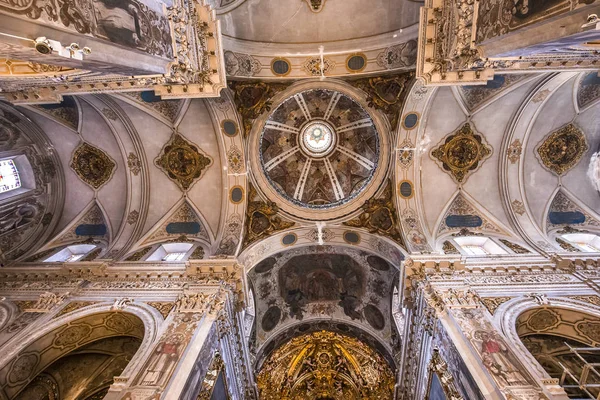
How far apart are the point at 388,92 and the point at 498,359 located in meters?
11.0

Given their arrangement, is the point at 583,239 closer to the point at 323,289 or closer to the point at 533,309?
the point at 533,309

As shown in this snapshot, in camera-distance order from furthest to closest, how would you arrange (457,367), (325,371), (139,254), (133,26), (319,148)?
(319,148)
(325,371)
(139,254)
(457,367)
(133,26)

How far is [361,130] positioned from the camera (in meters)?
15.6

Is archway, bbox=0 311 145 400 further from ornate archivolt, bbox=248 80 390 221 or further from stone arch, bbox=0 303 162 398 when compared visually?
ornate archivolt, bbox=248 80 390 221

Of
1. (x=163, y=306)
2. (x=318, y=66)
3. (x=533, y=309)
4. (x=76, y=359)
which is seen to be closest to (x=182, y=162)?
(x=163, y=306)

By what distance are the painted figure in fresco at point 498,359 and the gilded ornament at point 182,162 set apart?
13.0 meters

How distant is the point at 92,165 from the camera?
14055 mm

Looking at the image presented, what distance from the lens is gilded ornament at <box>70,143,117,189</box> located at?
13.9m

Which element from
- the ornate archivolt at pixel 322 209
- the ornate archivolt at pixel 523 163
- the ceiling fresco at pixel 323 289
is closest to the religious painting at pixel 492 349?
the ceiling fresco at pixel 323 289

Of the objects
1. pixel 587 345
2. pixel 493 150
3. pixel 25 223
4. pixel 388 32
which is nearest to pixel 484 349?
pixel 587 345

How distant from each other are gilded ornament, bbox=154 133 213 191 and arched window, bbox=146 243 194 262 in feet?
9.67

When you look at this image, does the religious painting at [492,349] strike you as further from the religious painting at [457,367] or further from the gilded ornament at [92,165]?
the gilded ornament at [92,165]

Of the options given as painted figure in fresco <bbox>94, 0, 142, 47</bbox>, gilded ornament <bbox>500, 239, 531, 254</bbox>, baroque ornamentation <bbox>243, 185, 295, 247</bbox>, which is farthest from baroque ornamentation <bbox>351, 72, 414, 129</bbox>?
painted figure in fresco <bbox>94, 0, 142, 47</bbox>

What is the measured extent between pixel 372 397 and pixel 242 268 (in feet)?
30.5
